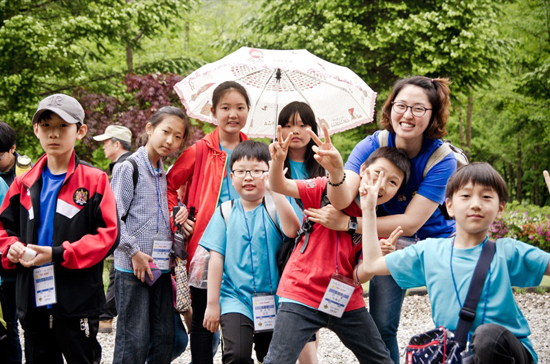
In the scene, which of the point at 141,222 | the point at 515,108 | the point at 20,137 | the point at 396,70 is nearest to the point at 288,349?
the point at 141,222

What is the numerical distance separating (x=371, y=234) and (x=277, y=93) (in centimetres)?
195

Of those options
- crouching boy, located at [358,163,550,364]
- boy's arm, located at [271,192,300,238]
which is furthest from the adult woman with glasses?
crouching boy, located at [358,163,550,364]

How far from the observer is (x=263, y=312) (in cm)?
334

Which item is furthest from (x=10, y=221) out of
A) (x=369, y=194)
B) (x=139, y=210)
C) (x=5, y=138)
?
(x=369, y=194)

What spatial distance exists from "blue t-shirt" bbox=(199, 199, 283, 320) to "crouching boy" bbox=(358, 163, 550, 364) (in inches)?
31.8

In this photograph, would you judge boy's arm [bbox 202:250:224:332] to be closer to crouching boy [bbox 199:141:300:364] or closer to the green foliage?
crouching boy [bbox 199:141:300:364]

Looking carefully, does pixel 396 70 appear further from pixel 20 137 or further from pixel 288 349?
pixel 288 349

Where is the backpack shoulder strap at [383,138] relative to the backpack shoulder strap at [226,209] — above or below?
above

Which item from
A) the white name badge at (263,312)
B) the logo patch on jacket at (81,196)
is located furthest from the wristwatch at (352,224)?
the logo patch on jacket at (81,196)

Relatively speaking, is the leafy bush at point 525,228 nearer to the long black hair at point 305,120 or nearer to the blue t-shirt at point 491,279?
the long black hair at point 305,120

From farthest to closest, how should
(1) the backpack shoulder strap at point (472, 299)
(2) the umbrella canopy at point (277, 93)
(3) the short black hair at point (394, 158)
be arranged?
(2) the umbrella canopy at point (277, 93) → (3) the short black hair at point (394, 158) → (1) the backpack shoulder strap at point (472, 299)

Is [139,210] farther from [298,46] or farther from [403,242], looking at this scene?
[298,46]

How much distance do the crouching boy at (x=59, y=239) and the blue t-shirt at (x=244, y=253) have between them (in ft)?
2.14

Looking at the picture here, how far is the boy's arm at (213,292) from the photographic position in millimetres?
3428
